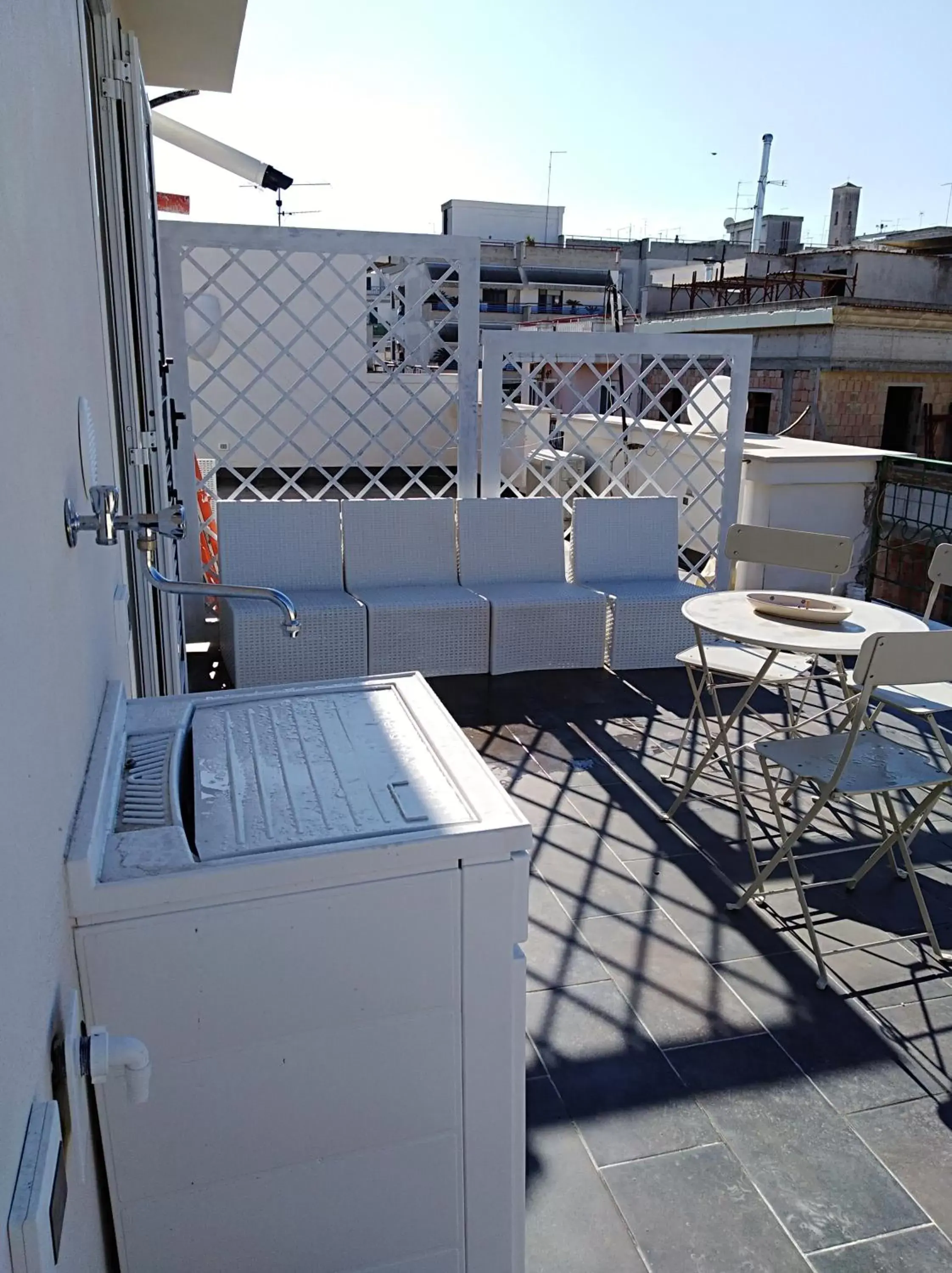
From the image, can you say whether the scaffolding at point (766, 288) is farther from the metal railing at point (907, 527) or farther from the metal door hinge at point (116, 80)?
the metal door hinge at point (116, 80)

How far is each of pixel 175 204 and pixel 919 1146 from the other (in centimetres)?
977

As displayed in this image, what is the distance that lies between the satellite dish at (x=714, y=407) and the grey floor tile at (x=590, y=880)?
10.7 feet

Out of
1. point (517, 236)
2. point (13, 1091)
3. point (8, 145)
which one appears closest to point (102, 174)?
point (8, 145)

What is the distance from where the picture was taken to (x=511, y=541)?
4676 mm

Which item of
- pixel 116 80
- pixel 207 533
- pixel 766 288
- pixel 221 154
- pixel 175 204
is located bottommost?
pixel 207 533

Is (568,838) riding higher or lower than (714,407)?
lower

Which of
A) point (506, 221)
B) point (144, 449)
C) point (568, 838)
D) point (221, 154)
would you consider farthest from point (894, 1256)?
point (506, 221)

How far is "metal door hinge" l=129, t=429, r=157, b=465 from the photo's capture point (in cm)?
256

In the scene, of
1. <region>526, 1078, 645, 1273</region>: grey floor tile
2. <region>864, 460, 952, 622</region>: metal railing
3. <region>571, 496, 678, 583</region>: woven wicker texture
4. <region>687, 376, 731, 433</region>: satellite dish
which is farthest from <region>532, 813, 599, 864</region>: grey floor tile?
<region>687, 376, 731, 433</region>: satellite dish

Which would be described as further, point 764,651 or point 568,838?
point 764,651

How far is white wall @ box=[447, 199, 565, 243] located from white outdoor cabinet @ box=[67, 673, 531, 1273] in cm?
3147

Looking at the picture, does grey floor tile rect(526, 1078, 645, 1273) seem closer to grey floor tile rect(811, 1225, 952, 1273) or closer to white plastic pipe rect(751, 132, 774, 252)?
grey floor tile rect(811, 1225, 952, 1273)

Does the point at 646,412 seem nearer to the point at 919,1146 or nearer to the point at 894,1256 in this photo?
the point at 919,1146

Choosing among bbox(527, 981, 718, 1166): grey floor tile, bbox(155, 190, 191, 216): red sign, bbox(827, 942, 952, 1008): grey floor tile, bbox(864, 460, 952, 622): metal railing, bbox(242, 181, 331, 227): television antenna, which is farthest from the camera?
bbox(155, 190, 191, 216): red sign
